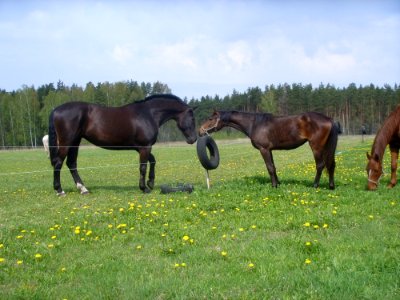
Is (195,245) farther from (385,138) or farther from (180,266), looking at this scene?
(385,138)

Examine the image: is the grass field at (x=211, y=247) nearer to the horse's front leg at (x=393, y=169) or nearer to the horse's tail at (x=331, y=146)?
the horse's front leg at (x=393, y=169)

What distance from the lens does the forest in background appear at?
76.5m

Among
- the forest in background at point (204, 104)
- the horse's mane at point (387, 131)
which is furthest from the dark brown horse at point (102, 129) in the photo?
the forest in background at point (204, 104)

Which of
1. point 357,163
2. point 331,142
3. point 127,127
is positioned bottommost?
point 357,163

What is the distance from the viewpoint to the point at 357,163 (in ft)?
54.6

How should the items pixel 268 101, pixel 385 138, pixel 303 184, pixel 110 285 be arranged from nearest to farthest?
pixel 110 285 → pixel 385 138 → pixel 303 184 → pixel 268 101

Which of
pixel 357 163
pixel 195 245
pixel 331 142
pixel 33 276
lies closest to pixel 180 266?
pixel 195 245

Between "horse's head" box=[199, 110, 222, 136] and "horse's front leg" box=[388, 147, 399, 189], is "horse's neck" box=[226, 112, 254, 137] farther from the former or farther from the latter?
"horse's front leg" box=[388, 147, 399, 189]

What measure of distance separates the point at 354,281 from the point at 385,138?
6739 mm

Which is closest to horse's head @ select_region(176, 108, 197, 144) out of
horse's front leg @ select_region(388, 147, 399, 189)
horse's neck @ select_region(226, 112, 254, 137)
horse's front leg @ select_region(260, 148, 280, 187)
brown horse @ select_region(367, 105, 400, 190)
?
horse's neck @ select_region(226, 112, 254, 137)

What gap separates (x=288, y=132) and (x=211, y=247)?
5.62 m

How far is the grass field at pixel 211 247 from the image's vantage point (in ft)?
14.3

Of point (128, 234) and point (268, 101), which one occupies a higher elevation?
point (268, 101)

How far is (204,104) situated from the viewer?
91500mm
